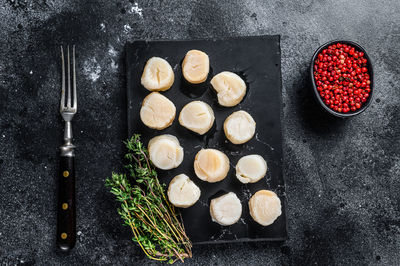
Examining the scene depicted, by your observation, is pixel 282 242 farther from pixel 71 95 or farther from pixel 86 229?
pixel 71 95

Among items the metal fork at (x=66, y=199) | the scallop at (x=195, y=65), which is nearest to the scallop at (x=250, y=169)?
the scallop at (x=195, y=65)

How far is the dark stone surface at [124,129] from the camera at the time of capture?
202cm

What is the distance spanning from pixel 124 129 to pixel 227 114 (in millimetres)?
534

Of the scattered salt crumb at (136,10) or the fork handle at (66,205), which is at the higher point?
the scattered salt crumb at (136,10)

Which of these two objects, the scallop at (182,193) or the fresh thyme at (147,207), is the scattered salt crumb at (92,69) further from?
the scallop at (182,193)

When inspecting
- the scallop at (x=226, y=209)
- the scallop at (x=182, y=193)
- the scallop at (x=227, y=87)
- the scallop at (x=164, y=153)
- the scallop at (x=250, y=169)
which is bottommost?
the scallop at (x=226, y=209)

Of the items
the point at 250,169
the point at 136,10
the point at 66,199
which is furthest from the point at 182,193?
the point at 136,10

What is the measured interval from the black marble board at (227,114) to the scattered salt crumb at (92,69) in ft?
0.64

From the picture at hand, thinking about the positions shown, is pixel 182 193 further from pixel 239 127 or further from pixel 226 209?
pixel 239 127

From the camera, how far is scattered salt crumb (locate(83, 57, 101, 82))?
2.07m

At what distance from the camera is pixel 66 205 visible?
75.6 inches

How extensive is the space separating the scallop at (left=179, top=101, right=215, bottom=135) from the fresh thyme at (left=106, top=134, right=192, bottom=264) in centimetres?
24

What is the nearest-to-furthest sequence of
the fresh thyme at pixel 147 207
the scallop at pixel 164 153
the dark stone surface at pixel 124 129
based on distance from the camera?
1. the fresh thyme at pixel 147 207
2. the scallop at pixel 164 153
3. the dark stone surface at pixel 124 129

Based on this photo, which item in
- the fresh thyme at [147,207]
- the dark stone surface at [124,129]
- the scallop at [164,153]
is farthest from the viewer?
the dark stone surface at [124,129]
